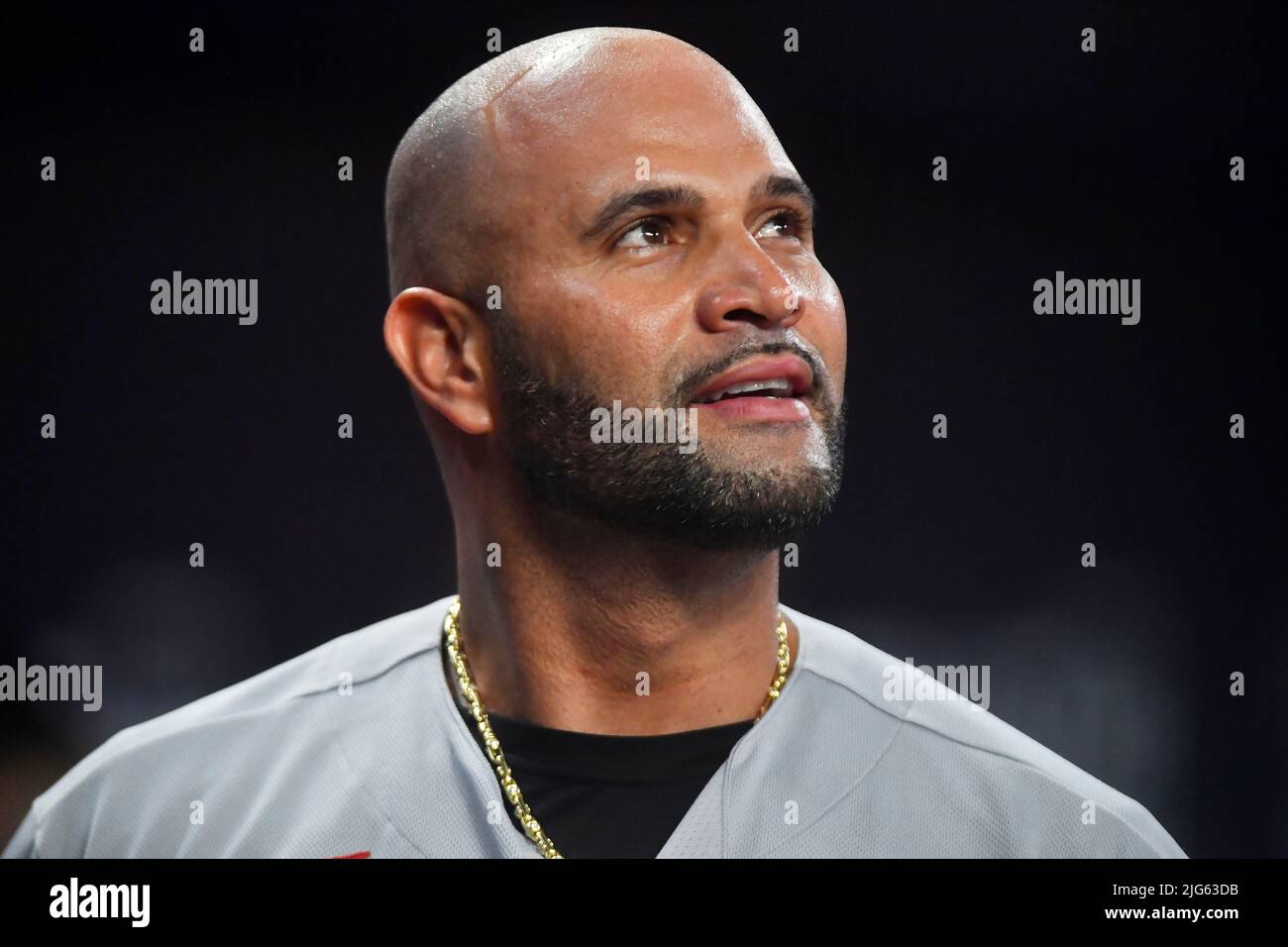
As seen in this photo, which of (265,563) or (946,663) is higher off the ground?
(265,563)

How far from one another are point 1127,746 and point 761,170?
4.48ft

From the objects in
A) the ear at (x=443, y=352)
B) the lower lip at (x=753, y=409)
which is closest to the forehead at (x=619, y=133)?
the ear at (x=443, y=352)

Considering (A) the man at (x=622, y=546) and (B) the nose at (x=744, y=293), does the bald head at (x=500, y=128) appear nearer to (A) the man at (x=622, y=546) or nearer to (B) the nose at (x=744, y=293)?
(A) the man at (x=622, y=546)

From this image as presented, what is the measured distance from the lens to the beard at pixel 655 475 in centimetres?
246

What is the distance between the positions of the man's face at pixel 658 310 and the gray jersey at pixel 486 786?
0.41 meters

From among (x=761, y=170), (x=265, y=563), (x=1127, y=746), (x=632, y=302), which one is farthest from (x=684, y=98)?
(x=1127, y=746)

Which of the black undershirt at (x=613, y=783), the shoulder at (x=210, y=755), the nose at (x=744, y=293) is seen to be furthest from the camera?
the shoulder at (x=210, y=755)

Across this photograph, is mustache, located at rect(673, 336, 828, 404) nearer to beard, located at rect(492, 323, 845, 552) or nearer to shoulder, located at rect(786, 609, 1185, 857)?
beard, located at rect(492, 323, 845, 552)

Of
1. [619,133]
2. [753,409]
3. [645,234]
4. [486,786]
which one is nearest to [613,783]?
[486,786]

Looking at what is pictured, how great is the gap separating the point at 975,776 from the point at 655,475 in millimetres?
782

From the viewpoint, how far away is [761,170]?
8.45ft

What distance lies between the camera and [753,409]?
2.47m
